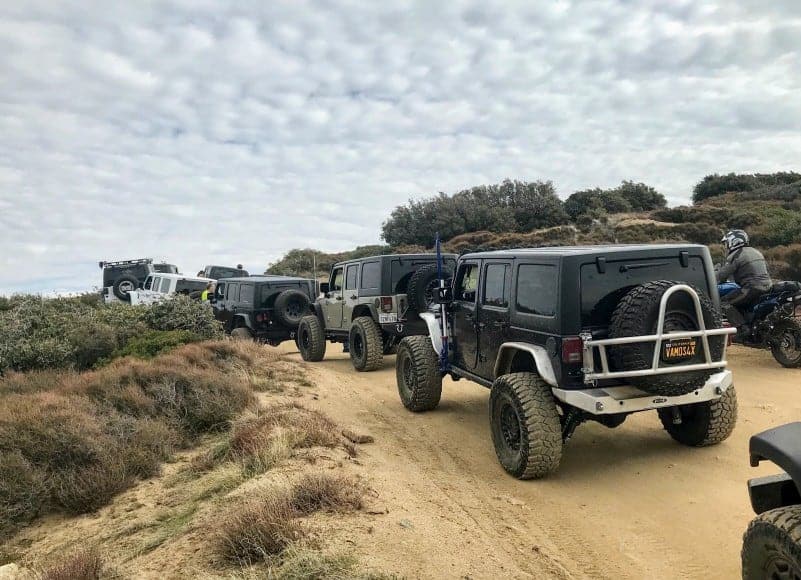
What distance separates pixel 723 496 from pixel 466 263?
3.52m

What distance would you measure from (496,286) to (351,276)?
6280 mm

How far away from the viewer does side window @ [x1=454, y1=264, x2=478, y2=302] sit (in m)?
6.94

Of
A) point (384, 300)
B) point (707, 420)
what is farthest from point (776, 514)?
Result: point (384, 300)

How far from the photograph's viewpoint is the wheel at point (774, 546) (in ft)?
8.15

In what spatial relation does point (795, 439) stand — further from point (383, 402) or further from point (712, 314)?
point (383, 402)

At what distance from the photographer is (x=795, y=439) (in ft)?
8.69

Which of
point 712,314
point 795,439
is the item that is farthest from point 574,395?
point 795,439

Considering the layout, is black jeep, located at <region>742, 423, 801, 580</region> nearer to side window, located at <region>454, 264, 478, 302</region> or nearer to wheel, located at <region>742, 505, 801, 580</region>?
wheel, located at <region>742, 505, 801, 580</region>

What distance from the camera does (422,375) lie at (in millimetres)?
7695

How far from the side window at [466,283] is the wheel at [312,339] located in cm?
662

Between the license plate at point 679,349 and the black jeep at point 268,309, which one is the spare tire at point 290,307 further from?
the license plate at point 679,349

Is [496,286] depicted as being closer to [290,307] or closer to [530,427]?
[530,427]

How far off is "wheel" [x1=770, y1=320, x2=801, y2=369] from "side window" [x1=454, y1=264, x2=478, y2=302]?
16.2 feet

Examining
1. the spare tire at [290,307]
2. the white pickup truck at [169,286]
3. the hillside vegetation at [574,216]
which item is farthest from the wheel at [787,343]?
the white pickup truck at [169,286]
